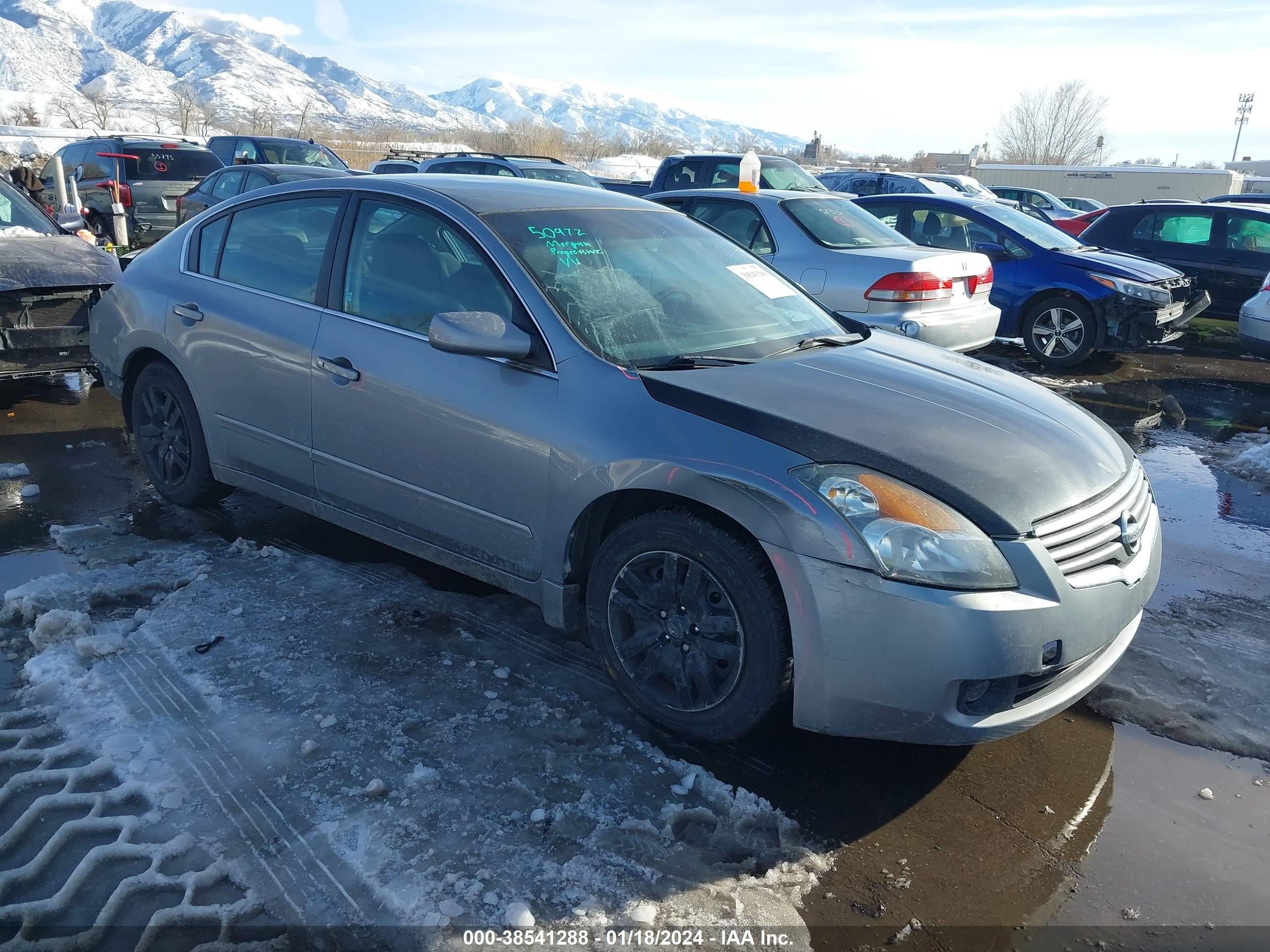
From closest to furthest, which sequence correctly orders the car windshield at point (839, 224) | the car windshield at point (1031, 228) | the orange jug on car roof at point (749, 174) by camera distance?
1. the car windshield at point (839, 224)
2. the orange jug on car roof at point (749, 174)
3. the car windshield at point (1031, 228)

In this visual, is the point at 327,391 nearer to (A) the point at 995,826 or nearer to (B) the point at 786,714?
(B) the point at 786,714

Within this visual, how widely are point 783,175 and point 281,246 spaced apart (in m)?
10.6

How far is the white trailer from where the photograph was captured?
4297cm

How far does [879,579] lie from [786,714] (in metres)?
0.92

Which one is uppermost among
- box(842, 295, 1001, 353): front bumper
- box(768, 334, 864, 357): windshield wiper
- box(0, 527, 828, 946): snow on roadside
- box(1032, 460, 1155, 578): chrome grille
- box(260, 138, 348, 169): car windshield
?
box(260, 138, 348, 169): car windshield

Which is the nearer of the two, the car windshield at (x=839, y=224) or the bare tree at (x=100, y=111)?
the car windshield at (x=839, y=224)

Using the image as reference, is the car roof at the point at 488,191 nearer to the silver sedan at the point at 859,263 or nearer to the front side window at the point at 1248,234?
the silver sedan at the point at 859,263

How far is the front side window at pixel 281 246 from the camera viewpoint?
407 cm

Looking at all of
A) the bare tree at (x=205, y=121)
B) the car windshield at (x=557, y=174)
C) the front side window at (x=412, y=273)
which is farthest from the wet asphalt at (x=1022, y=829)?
the bare tree at (x=205, y=121)

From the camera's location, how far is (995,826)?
2.80m

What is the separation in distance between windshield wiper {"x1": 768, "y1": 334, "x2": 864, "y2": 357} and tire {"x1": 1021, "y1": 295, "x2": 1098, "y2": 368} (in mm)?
6536

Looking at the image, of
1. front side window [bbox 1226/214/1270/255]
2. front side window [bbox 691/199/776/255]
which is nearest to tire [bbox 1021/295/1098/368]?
front side window [bbox 1226/214/1270/255]

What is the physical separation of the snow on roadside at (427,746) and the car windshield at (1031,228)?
810 centimetres

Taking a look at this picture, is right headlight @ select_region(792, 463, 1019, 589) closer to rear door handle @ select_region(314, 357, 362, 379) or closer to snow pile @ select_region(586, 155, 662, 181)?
rear door handle @ select_region(314, 357, 362, 379)
